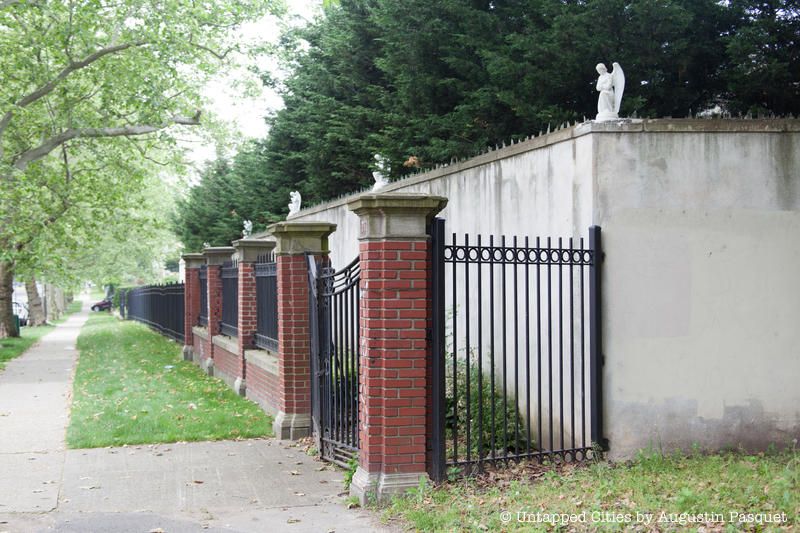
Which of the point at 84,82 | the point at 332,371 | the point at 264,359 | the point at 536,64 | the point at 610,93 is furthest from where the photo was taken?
the point at 84,82

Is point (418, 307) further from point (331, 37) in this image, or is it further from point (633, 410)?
point (331, 37)

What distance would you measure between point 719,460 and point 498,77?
279 inches

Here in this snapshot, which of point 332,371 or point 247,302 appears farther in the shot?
point 247,302

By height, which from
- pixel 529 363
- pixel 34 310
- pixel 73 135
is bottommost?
pixel 34 310

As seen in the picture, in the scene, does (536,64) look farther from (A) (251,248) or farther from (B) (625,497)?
(B) (625,497)

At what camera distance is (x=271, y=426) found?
32.0 feet

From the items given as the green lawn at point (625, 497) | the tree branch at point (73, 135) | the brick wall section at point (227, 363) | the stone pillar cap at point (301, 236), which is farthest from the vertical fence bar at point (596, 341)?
the tree branch at point (73, 135)

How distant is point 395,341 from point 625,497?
6.62 feet

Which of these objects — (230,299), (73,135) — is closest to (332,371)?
(230,299)

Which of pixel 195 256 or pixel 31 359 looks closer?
pixel 195 256

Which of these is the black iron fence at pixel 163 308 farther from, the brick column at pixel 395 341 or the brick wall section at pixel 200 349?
the brick column at pixel 395 341

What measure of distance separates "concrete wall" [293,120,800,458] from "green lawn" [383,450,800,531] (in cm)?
Result: 44

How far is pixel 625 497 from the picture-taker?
5957 millimetres

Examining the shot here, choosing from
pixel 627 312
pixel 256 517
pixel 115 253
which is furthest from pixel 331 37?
pixel 115 253
